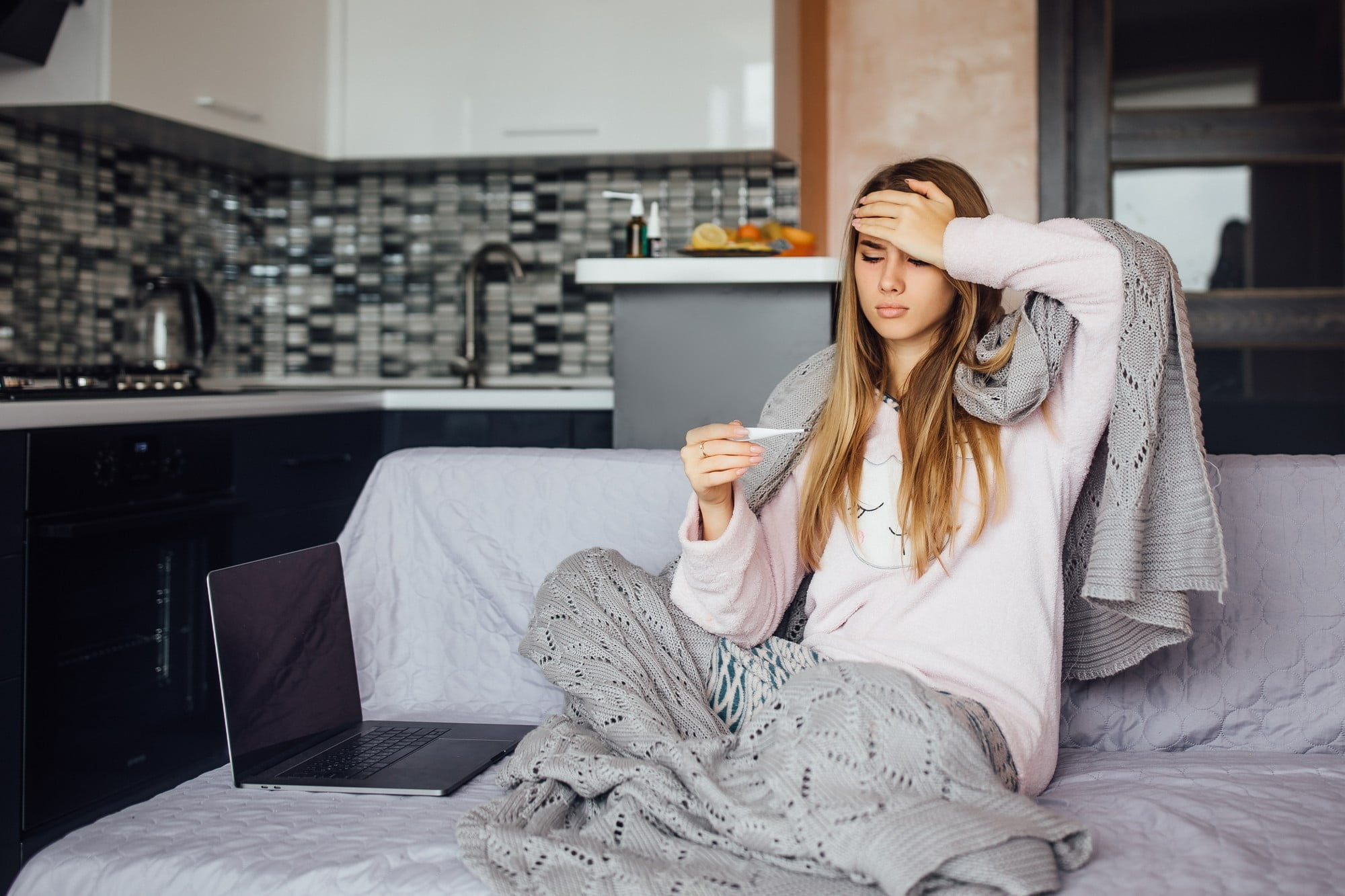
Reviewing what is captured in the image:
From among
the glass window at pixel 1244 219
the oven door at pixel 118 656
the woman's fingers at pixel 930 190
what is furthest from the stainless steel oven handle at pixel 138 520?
the glass window at pixel 1244 219

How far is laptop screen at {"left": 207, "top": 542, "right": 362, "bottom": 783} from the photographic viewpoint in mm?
1317

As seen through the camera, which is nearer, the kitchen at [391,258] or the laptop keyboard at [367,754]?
the laptop keyboard at [367,754]

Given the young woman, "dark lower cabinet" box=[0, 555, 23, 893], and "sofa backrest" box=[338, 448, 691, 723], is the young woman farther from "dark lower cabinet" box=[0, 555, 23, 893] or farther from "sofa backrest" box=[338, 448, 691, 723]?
"dark lower cabinet" box=[0, 555, 23, 893]

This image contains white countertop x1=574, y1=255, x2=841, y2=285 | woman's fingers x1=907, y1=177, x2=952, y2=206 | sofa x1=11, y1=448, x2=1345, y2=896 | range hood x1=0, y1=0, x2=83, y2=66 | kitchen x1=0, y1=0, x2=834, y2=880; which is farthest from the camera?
range hood x1=0, y1=0, x2=83, y2=66

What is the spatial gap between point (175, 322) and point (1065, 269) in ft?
7.42

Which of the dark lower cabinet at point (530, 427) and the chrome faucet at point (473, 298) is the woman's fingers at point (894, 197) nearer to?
the dark lower cabinet at point (530, 427)

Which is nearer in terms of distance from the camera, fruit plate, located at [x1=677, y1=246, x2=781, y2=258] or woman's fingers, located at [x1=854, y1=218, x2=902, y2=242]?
woman's fingers, located at [x1=854, y1=218, x2=902, y2=242]

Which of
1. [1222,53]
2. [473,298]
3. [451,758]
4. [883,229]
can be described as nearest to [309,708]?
[451,758]

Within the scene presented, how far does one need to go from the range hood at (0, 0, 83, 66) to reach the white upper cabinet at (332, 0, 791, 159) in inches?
33.8

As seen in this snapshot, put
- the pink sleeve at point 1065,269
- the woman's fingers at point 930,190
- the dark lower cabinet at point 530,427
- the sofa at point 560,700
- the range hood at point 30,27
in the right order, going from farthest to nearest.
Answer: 1. the dark lower cabinet at point 530,427
2. the range hood at point 30,27
3. the woman's fingers at point 930,190
4. the pink sleeve at point 1065,269
5. the sofa at point 560,700

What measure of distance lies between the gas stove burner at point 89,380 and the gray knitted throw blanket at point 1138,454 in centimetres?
157

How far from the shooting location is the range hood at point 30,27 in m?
2.35

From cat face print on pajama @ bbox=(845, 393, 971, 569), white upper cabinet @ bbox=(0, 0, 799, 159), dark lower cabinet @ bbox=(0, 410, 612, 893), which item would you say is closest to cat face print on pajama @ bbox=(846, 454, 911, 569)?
cat face print on pajama @ bbox=(845, 393, 971, 569)

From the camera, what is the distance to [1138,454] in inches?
48.6
